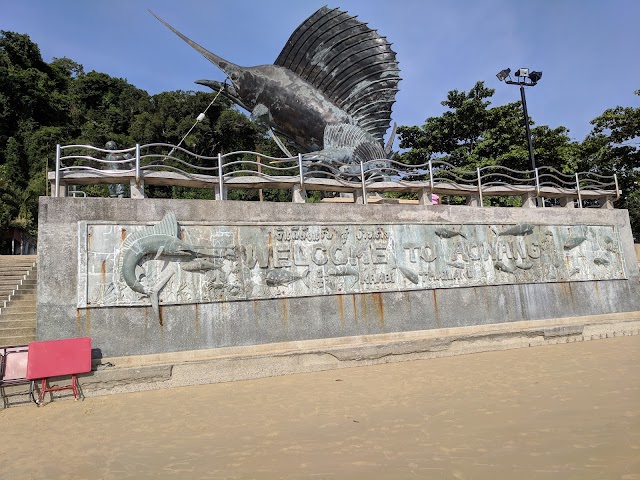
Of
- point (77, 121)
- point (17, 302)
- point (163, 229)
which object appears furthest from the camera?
point (77, 121)

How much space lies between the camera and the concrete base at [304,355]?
6203mm

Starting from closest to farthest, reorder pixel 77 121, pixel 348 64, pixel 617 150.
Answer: pixel 348 64 < pixel 617 150 < pixel 77 121

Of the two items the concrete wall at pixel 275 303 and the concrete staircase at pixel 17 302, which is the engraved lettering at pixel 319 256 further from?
the concrete staircase at pixel 17 302

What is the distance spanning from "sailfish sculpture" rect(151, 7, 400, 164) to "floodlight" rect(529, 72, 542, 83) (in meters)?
5.19

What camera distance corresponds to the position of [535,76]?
47.9 ft

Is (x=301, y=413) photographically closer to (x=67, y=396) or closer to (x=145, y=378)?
(x=145, y=378)

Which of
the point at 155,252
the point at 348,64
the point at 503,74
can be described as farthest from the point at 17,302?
the point at 503,74

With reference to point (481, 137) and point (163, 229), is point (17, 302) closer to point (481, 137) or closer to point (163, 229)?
point (163, 229)

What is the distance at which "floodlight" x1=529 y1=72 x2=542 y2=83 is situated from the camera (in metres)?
14.6

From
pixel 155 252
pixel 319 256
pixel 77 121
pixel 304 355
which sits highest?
pixel 77 121

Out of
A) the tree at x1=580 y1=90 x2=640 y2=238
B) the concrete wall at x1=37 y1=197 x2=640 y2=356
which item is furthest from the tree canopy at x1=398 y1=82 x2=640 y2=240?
the concrete wall at x1=37 y1=197 x2=640 y2=356

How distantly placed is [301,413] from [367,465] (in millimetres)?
1690

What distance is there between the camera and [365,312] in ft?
27.7

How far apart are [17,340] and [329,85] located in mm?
9217
